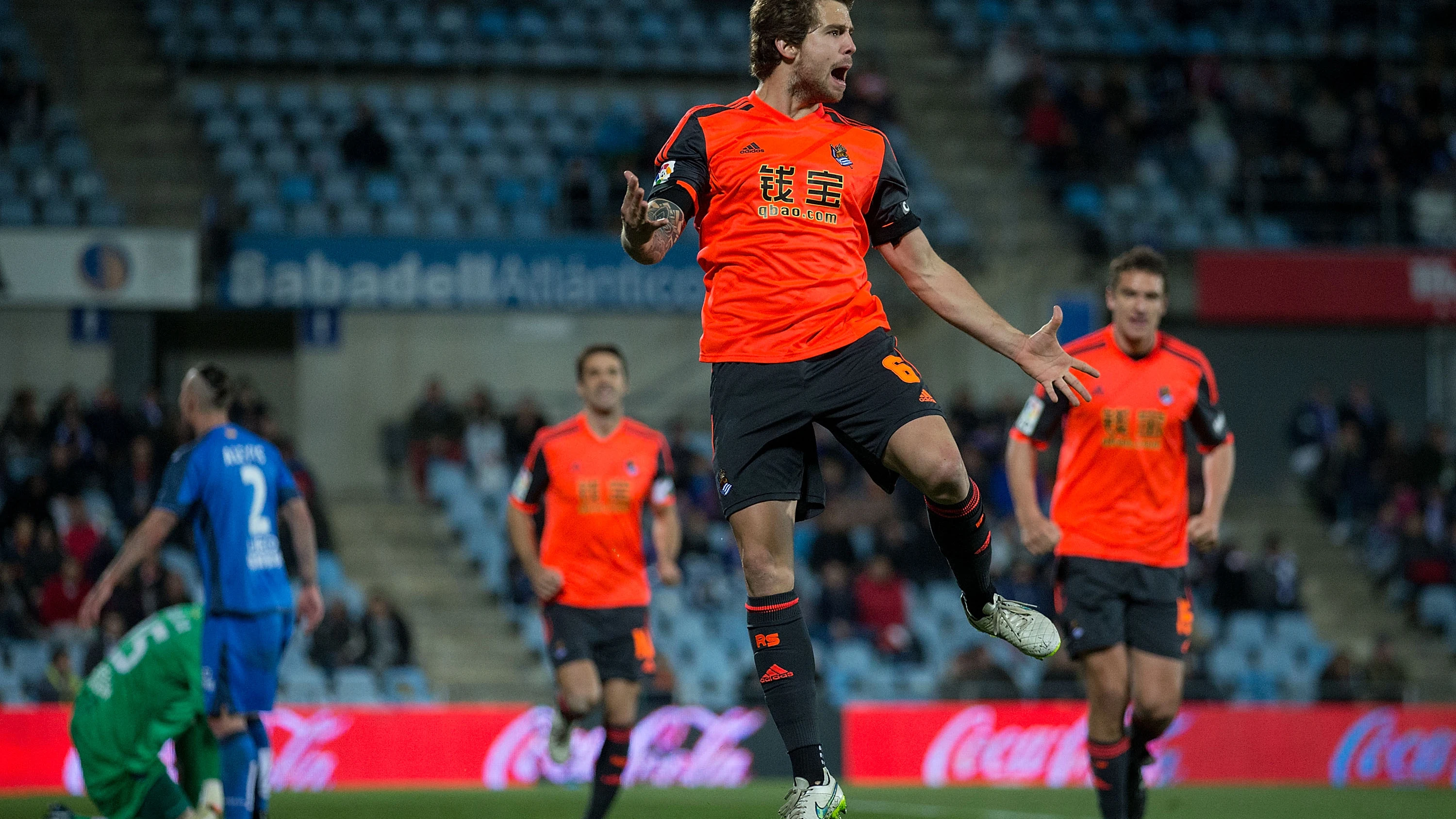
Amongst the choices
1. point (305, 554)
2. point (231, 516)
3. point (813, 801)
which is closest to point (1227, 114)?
point (305, 554)

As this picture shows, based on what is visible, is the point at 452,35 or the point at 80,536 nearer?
the point at 80,536

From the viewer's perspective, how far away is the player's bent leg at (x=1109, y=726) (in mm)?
7770

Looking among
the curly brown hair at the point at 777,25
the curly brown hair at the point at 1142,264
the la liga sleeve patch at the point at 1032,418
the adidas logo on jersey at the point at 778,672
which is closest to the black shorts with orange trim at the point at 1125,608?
the la liga sleeve patch at the point at 1032,418

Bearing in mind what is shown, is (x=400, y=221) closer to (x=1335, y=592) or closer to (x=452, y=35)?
(x=452, y=35)

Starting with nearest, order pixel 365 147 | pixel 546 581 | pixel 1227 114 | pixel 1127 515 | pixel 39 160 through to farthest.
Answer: pixel 1127 515
pixel 546 581
pixel 39 160
pixel 365 147
pixel 1227 114

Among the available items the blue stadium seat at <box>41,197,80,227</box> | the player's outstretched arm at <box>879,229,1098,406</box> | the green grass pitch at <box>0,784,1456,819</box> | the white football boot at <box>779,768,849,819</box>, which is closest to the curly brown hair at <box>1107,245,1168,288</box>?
the player's outstretched arm at <box>879,229,1098,406</box>

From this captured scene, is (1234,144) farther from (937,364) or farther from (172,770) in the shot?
(172,770)

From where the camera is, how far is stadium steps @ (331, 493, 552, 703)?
57.8 ft

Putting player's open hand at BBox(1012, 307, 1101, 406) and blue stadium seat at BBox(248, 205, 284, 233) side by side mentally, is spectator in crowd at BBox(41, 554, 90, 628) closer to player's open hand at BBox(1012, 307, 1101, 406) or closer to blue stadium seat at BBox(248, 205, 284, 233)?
blue stadium seat at BBox(248, 205, 284, 233)

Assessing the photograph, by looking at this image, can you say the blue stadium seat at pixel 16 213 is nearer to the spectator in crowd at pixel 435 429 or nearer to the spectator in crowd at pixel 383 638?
the spectator in crowd at pixel 435 429

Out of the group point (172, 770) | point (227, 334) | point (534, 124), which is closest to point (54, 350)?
point (227, 334)

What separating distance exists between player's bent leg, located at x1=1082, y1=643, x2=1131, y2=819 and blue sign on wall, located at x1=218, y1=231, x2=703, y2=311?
12.5m

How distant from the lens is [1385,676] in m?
17.3

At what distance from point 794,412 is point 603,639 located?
162 inches
